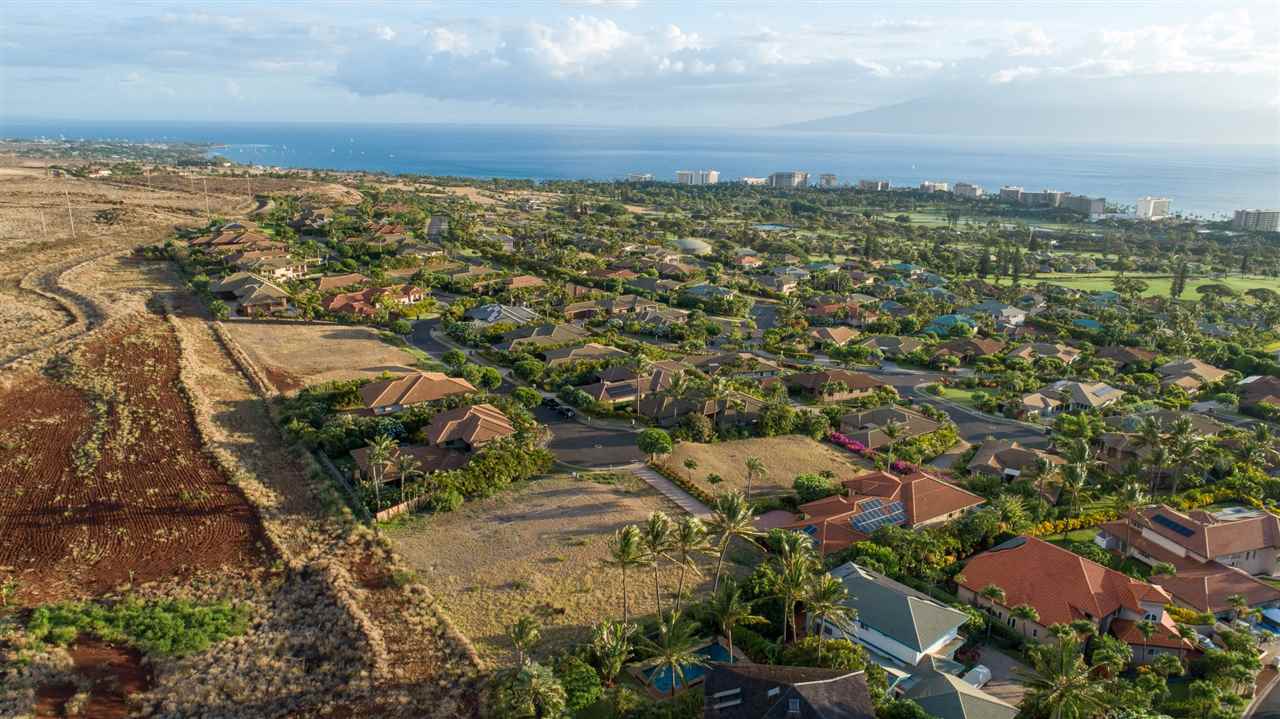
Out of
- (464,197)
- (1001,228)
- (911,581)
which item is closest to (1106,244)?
(1001,228)

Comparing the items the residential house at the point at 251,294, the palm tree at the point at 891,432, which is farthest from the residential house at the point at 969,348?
the residential house at the point at 251,294

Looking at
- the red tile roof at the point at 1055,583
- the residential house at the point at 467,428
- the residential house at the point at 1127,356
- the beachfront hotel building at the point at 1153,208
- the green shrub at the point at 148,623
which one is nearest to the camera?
the green shrub at the point at 148,623

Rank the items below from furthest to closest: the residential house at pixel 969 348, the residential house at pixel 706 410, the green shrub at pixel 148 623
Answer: the residential house at pixel 969 348
the residential house at pixel 706 410
the green shrub at pixel 148 623

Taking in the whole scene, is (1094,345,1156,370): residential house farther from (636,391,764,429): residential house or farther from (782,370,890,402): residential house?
(636,391,764,429): residential house

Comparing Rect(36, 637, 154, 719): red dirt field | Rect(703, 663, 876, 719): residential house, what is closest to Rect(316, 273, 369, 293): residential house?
Rect(36, 637, 154, 719): red dirt field

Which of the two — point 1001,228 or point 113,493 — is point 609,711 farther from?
point 1001,228

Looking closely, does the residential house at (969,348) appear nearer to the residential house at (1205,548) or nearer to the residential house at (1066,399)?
the residential house at (1066,399)
